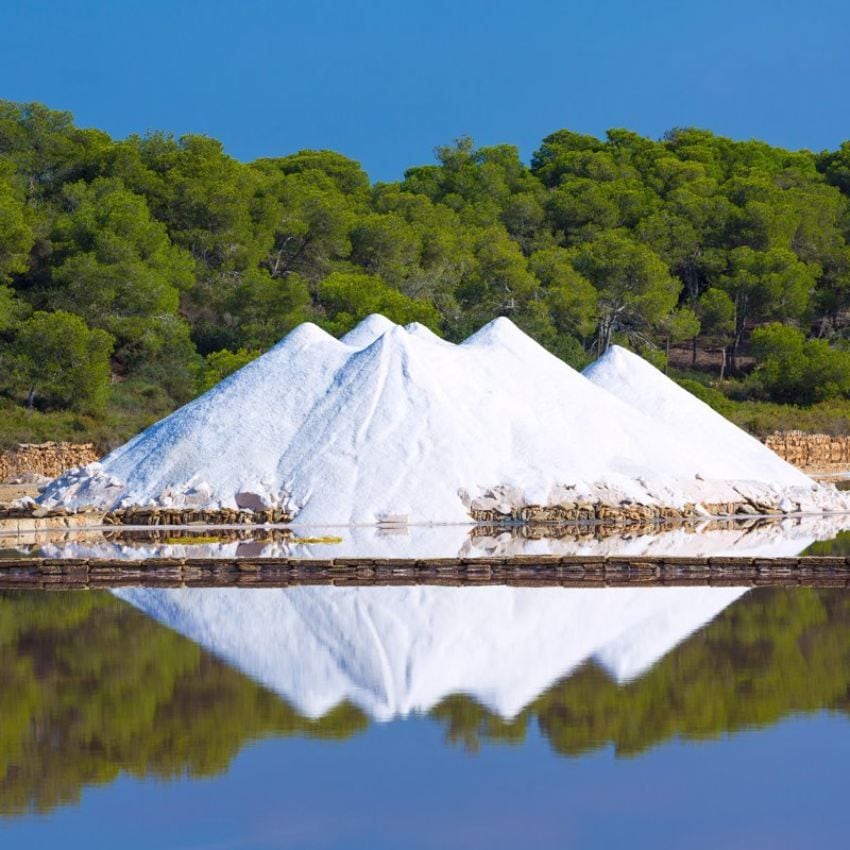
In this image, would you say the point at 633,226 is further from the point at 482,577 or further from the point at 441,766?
the point at 441,766

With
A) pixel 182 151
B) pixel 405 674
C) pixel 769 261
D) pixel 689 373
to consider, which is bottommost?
pixel 405 674

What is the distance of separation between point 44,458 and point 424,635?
57.2 ft

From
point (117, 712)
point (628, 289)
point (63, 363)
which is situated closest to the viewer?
point (117, 712)

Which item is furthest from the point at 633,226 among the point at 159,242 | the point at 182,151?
the point at 159,242

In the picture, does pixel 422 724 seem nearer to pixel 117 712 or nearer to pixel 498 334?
pixel 117 712

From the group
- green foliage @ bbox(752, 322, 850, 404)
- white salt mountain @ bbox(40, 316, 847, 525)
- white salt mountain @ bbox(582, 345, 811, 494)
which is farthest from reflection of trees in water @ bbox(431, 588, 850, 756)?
green foliage @ bbox(752, 322, 850, 404)

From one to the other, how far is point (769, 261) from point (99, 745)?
35349mm

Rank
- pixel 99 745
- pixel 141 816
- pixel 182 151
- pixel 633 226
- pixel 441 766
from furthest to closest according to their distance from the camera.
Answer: pixel 633 226, pixel 182 151, pixel 99 745, pixel 441 766, pixel 141 816

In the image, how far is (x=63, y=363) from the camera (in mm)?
29125

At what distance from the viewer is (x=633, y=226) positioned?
45.7 m

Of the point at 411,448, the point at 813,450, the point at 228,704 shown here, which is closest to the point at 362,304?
the point at 813,450

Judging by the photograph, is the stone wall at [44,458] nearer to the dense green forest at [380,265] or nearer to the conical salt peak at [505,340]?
the dense green forest at [380,265]

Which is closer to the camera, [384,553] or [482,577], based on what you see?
[482,577]

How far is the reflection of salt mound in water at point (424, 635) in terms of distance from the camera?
8.00 meters
